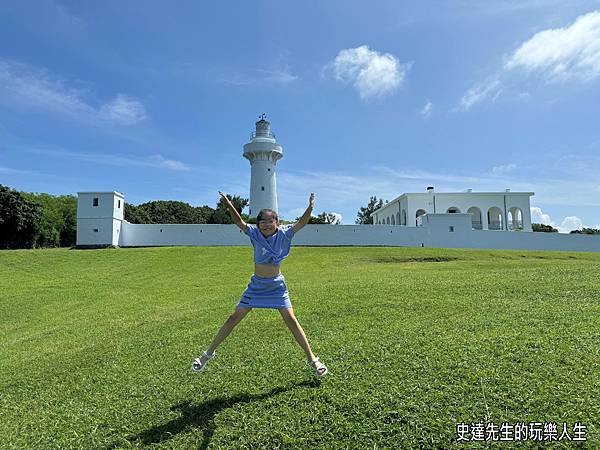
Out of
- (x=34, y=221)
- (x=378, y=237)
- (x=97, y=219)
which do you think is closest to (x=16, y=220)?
(x=34, y=221)

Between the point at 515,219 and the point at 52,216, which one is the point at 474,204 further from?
the point at 52,216

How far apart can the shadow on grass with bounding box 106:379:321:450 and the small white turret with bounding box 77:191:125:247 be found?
34.2 m

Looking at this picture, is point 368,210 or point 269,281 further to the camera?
point 368,210

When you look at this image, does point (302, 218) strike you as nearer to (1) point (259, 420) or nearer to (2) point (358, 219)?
(1) point (259, 420)

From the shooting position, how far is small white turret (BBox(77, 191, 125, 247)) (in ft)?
116

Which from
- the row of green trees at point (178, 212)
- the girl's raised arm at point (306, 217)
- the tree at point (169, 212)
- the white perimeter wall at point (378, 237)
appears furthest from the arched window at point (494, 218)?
the girl's raised arm at point (306, 217)

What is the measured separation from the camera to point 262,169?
130 feet

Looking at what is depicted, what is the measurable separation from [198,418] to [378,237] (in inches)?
1346

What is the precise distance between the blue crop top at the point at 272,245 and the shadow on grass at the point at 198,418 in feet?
4.48

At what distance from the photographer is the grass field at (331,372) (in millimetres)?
3818

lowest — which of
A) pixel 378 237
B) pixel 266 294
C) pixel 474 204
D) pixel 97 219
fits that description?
pixel 266 294

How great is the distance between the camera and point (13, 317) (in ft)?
40.5

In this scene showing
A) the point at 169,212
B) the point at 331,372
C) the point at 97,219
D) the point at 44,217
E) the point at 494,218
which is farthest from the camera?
the point at 169,212

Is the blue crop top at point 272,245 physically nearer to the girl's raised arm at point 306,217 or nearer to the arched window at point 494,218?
the girl's raised arm at point 306,217
